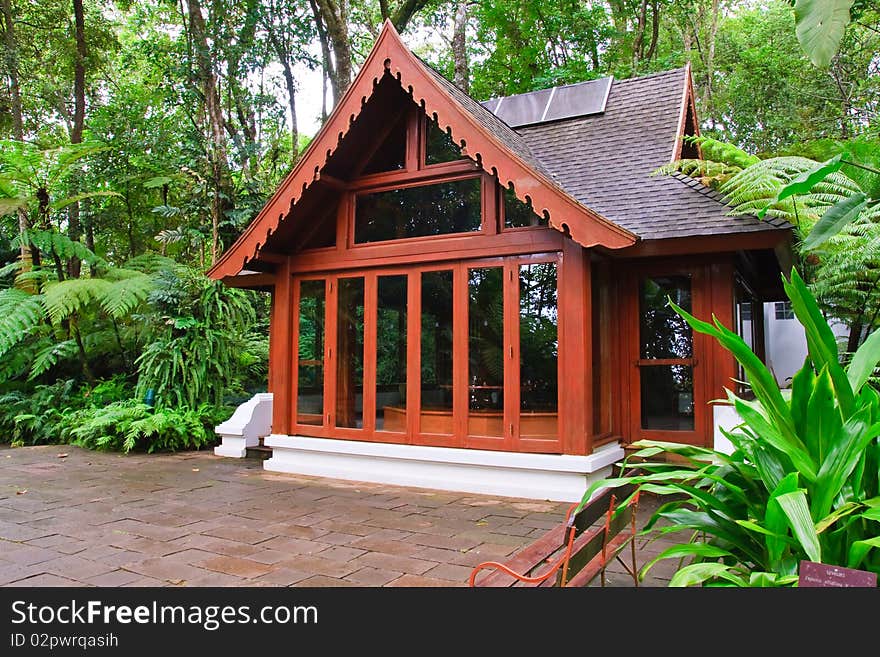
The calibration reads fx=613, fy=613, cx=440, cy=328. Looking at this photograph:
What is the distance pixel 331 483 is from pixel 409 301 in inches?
84.1

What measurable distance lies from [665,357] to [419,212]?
300cm

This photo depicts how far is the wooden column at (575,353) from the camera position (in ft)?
18.6

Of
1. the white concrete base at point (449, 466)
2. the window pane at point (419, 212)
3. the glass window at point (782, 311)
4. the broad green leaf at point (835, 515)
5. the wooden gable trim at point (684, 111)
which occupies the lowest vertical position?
the white concrete base at point (449, 466)

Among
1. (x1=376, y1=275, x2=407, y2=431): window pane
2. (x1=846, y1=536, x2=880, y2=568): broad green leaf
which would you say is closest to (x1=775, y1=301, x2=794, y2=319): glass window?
(x1=376, y1=275, x2=407, y2=431): window pane

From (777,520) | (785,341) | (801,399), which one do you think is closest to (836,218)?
(801,399)

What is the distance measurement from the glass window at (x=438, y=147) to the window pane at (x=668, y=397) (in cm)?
302

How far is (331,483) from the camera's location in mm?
6617

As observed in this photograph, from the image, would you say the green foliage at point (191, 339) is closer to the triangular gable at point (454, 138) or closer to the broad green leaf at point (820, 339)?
the triangular gable at point (454, 138)

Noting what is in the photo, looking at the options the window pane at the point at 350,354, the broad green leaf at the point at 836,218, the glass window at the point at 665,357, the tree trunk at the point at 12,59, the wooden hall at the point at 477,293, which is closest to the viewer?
the broad green leaf at the point at 836,218

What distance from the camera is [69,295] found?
9422 millimetres

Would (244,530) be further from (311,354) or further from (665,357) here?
(665,357)

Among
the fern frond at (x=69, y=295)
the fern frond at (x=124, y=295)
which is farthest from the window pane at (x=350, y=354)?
the fern frond at (x=69, y=295)

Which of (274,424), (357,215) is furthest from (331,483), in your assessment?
(357,215)
